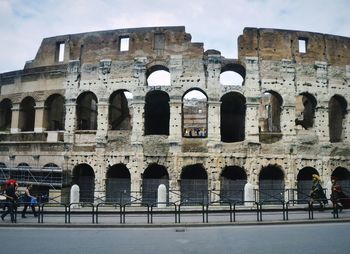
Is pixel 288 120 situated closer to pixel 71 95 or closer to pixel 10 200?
pixel 71 95

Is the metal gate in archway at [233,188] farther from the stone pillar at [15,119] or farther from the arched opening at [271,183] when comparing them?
the stone pillar at [15,119]

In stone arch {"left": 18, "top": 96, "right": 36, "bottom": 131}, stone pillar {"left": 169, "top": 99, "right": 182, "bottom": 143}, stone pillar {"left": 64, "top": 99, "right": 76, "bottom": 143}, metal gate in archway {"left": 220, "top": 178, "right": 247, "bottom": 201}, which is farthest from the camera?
stone arch {"left": 18, "top": 96, "right": 36, "bottom": 131}

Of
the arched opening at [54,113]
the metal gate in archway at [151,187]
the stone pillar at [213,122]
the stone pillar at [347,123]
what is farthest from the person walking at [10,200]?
the stone pillar at [347,123]

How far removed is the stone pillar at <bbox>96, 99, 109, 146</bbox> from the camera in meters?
19.3

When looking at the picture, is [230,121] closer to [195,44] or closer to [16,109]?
[195,44]

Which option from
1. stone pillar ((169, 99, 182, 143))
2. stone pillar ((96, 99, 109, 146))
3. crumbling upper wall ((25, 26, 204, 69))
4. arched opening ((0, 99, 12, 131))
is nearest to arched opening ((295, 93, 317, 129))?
stone pillar ((169, 99, 182, 143))

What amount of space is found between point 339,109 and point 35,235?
19804 mm

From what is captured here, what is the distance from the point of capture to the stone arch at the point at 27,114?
21.8 m

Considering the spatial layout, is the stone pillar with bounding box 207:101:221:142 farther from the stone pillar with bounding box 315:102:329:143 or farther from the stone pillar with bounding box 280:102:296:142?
the stone pillar with bounding box 315:102:329:143

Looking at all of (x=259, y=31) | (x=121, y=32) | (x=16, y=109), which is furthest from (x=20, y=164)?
(x=259, y=31)

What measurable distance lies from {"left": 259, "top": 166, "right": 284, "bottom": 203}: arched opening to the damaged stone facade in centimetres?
6

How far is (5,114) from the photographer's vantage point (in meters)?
23.7

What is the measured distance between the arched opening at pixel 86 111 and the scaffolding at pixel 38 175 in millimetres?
3103

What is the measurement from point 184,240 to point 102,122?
12.6 metres
